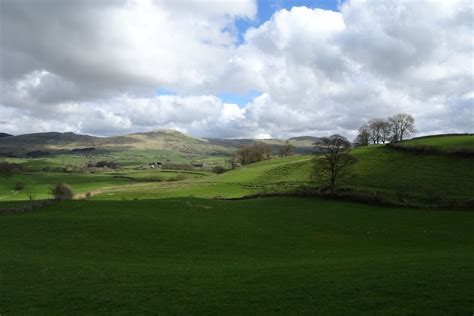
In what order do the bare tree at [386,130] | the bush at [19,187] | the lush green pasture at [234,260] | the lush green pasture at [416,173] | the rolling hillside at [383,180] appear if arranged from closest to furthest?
the lush green pasture at [234,260] → the rolling hillside at [383,180] → the lush green pasture at [416,173] → the bush at [19,187] → the bare tree at [386,130]

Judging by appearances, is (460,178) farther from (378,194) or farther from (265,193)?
(265,193)

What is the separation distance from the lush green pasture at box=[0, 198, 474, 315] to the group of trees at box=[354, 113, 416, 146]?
110 metres

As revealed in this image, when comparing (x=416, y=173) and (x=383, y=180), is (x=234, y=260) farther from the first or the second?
(x=416, y=173)

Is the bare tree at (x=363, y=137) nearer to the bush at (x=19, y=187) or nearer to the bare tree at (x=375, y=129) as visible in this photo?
the bare tree at (x=375, y=129)

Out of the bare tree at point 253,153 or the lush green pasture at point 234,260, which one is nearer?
the lush green pasture at point 234,260

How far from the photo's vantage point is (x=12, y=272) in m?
20.2

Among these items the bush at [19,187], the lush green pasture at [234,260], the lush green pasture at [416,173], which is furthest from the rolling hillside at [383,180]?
the bush at [19,187]

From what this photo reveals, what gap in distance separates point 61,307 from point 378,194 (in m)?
57.5

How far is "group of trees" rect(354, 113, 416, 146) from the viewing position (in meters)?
150

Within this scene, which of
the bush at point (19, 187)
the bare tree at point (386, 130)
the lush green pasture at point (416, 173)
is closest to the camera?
the lush green pasture at point (416, 173)

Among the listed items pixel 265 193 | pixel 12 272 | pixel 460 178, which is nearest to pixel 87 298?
pixel 12 272

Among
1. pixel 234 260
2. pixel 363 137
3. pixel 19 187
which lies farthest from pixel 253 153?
pixel 234 260

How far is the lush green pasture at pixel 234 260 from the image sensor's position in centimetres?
1501

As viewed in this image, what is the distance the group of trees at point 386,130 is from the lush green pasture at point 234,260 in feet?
360
